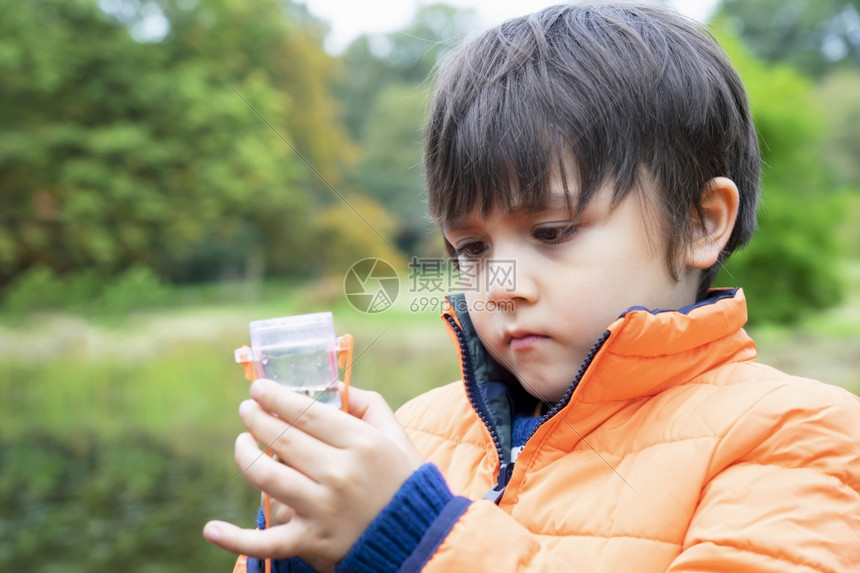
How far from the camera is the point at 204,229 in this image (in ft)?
30.4

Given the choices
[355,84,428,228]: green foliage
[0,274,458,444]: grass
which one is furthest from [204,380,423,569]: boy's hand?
[355,84,428,228]: green foliage

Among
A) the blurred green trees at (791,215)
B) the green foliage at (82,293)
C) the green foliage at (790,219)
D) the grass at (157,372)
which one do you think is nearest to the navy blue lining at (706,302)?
the grass at (157,372)

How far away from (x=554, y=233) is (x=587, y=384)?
6.4 inches

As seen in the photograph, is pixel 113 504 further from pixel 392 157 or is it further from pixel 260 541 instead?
pixel 392 157

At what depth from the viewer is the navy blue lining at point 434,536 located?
0.63 metres

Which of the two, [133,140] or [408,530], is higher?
[133,140]

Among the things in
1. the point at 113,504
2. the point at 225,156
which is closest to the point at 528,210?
the point at 113,504

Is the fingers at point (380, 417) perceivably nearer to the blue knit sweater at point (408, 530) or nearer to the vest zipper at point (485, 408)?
the blue knit sweater at point (408, 530)

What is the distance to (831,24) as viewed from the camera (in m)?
10.7

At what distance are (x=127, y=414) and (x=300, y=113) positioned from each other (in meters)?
5.41

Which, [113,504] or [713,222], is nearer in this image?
[713,222]

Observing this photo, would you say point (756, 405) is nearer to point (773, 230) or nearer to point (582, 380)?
point (582, 380)

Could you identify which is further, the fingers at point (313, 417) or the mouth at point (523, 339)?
the mouth at point (523, 339)

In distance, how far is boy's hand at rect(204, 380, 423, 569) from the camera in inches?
24.7
